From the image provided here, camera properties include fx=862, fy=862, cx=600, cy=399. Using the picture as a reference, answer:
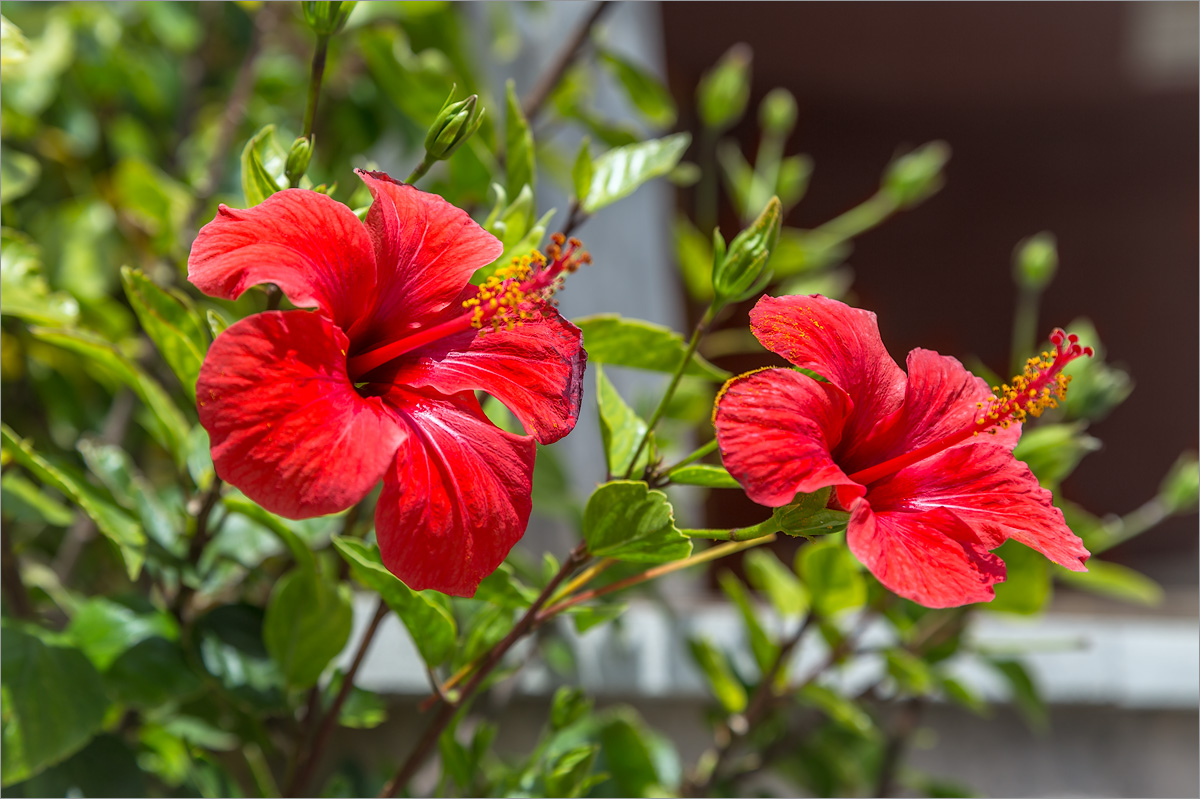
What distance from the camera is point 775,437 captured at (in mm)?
450

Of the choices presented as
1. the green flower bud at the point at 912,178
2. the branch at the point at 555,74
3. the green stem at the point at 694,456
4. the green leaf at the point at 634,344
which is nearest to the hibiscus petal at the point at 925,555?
the green stem at the point at 694,456

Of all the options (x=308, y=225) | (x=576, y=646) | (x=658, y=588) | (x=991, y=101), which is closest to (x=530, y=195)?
(x=308, y=225)

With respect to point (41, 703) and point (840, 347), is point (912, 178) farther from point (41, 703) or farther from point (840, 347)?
point (41, 703)

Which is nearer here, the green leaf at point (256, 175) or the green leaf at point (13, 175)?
the green leaf at point (256, 175)

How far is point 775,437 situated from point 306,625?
442mm

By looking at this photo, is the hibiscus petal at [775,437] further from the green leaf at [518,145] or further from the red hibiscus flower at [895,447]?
the green leaf at [518,145]

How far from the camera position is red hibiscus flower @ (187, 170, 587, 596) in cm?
42

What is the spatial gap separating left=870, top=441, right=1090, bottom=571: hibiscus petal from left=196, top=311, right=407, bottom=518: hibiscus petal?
287mm

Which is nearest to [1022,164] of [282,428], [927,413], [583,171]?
[583,171]

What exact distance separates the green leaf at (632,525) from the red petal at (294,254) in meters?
0.18

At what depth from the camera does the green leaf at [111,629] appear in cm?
70

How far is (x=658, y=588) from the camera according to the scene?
131 cm

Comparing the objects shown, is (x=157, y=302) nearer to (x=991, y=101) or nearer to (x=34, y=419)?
(x=34, y=419)

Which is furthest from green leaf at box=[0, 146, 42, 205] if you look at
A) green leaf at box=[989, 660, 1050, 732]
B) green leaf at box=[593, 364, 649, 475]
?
green leaf at box=[989, 660, 1050, 732]
